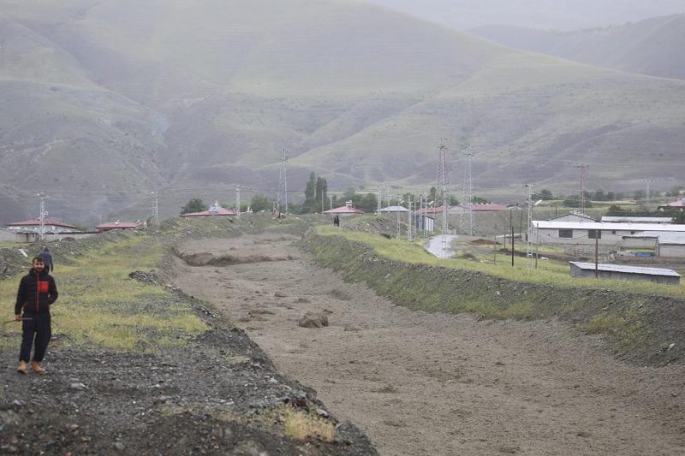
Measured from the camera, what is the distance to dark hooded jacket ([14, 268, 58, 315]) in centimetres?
1455

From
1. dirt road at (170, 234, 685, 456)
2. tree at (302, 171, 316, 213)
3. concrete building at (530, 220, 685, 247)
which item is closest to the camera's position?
dirt road at (170, 234, 685, 456)

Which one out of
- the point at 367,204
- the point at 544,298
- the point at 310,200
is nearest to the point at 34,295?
the point at 544,298

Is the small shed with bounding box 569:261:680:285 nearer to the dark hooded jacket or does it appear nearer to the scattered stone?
the scattered stone

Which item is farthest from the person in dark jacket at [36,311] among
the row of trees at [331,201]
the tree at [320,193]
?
the tree at [320,193]

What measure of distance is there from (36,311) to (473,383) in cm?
967

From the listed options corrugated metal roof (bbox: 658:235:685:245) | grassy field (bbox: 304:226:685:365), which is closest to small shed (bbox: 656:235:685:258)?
corrugated metal roof (bbox: 658:235:685:245)

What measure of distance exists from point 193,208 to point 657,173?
Answer: 3689 inches

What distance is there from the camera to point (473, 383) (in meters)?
20.6

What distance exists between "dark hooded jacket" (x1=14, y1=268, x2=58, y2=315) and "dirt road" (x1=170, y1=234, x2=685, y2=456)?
5.34 meters

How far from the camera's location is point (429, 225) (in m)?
104

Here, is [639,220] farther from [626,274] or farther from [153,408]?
[153,408]

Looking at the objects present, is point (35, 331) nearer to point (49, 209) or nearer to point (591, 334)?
point (591, 334)

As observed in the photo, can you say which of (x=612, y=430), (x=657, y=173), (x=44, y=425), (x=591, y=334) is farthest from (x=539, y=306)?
(x=657, y=173)

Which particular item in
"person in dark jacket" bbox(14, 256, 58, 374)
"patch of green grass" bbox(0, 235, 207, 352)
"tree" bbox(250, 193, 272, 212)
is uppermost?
"person in dark jacket" bbox(14, 256, 58, 374)
